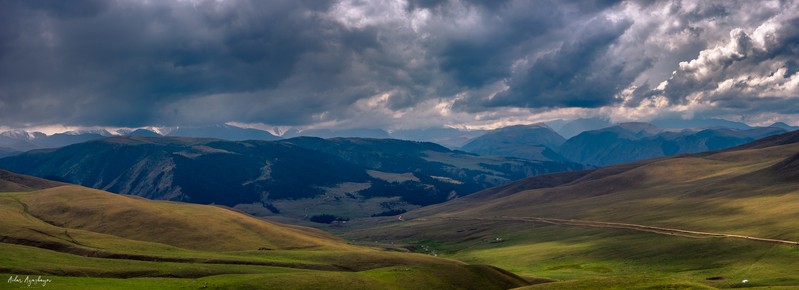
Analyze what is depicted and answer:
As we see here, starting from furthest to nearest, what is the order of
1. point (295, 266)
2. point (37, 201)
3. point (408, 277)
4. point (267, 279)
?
1. point (37, 201)
2. point (295, 266)
3. point (408, 277)
4. point (267, 279)

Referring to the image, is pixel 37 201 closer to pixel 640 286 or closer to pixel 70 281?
pixel 70 281

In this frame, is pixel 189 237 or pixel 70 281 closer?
pixel 70 281

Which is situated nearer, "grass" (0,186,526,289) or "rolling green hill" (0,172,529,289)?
"rolling green hill" (0,172,529,289)

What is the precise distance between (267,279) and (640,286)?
46.0 metres

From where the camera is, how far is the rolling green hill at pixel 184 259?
79500 millimetres

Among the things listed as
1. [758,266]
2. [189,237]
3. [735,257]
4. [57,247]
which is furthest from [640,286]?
[189,237]

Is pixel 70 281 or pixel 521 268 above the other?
pixel 70 281

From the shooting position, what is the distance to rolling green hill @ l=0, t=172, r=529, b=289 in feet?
261

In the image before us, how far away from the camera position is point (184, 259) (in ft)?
343

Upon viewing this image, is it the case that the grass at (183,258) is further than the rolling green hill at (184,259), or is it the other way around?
the grass at (183,258)

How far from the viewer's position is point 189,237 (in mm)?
152625

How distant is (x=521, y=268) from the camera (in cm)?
16475

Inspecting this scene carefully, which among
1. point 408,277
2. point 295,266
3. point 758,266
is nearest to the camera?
point 408,277

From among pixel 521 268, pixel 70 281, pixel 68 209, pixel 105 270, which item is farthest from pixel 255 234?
pixel 70 281
